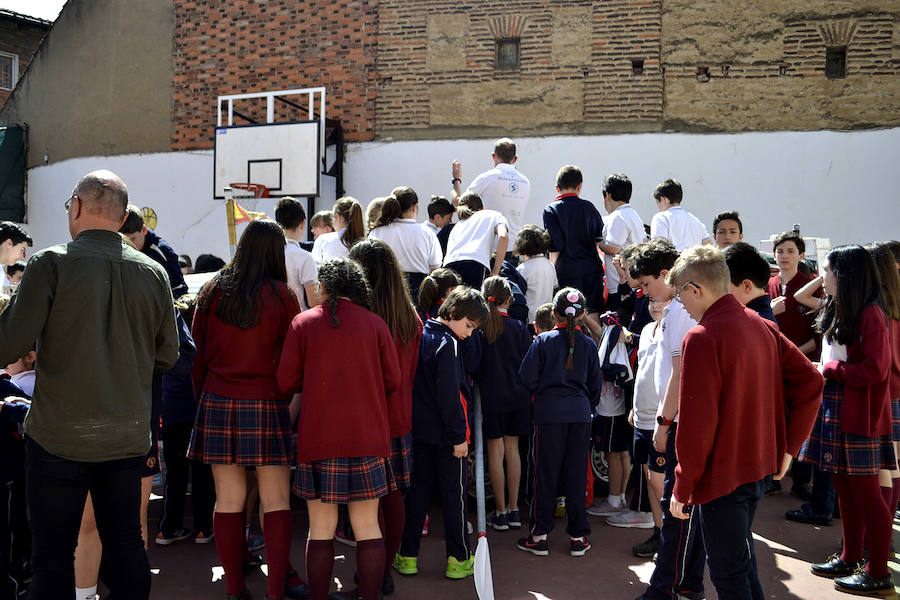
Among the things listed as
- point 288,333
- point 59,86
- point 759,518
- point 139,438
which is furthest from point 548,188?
point 59,86

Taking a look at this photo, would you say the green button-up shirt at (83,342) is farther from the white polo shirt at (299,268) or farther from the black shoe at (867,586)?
the black shoe at (867,586)

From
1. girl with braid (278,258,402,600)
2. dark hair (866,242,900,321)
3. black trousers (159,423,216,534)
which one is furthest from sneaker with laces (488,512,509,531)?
dark hair (866,242,900,321)

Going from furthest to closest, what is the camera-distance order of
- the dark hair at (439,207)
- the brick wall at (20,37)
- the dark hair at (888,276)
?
the brick wall at (20,37), the dark hair at (439,207), the dark hair at (888,276)

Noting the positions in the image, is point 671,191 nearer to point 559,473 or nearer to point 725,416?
point 559,473

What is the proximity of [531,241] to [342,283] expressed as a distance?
2897mm

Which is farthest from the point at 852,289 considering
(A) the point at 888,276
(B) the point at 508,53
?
(B) the point at 508,53

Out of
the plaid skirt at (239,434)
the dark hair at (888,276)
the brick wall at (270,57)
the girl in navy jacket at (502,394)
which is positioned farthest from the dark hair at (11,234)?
the brick wall at (270,57)

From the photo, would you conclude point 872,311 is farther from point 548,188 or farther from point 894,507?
point 548,188

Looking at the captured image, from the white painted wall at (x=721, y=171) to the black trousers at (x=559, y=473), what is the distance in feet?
25.1

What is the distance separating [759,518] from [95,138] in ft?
46.9

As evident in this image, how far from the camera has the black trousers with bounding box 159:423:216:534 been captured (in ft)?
15.2

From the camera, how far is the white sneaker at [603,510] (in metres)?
5.33

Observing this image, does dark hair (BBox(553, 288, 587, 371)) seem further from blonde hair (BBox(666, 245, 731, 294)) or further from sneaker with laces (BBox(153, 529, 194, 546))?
sneaker with laces (BBox(153, 529, 194, 546))

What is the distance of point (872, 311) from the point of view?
13.3ft
